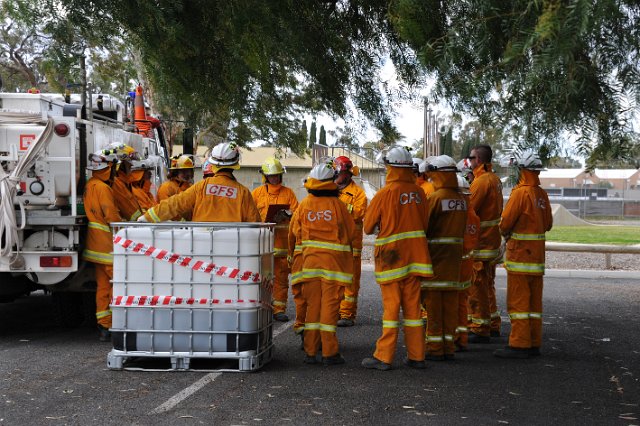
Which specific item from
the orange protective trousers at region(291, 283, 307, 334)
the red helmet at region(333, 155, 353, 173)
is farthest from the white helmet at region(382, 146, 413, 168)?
the red helmet at region(333, 155, 353, 173)

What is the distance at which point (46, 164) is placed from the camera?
8711 mm

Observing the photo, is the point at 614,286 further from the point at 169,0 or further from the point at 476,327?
the point at 169,0

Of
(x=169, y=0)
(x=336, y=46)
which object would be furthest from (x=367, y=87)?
(x=169, y=0)

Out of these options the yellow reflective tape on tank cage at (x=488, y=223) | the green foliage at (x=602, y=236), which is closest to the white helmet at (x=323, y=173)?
the yellow reflective tape on tank cage at (x=488, y=223)

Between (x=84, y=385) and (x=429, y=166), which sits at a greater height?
(x=429, y=166)

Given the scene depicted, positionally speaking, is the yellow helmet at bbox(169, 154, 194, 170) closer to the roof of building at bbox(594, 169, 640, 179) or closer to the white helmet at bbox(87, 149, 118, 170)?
the white helmet at bbox(87, 149, 118, 170)

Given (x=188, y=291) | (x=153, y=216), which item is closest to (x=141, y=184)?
(x=153, y=216)

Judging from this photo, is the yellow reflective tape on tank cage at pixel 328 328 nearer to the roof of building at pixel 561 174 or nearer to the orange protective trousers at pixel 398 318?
the orange protective trousers at pixel 398 318

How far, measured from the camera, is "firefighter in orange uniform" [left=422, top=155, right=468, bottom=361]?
8414 mm

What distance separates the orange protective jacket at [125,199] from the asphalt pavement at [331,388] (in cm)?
146

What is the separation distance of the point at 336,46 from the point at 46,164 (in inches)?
131

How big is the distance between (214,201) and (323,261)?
121 cm

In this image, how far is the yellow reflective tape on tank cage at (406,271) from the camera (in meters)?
7.79

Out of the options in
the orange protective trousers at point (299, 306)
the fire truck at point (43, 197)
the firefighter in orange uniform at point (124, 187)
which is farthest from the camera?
the firefighter in orange uniform at point (124, 187)
